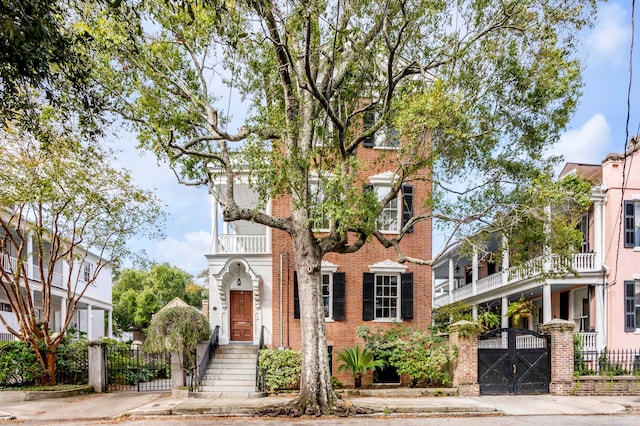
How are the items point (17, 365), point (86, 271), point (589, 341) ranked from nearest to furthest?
point (17, 365) < point (589, 341) < point (86, 271)

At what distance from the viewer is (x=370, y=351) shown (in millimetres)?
15141

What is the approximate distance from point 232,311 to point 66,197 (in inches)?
251

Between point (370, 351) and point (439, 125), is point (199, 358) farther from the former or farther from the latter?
point (439, 125)

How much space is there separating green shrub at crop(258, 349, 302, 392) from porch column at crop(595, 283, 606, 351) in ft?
36.6

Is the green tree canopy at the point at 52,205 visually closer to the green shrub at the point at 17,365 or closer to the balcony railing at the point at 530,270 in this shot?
the green shrub at the point at 17,365

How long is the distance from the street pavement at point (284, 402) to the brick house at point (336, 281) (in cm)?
308

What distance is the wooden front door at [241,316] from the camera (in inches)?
690

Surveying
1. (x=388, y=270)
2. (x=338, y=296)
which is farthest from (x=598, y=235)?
(x=338, y=296)

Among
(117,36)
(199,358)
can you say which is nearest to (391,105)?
(117,36)

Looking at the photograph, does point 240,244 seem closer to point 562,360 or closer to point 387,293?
point 387,293

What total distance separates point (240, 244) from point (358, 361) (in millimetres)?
5593

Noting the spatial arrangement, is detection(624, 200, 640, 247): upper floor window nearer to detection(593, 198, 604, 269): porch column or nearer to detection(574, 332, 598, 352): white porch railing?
detection(593, 198, 604, 269): porch column

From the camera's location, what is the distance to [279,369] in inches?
575

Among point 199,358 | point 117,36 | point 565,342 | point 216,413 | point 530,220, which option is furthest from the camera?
point 199,358
